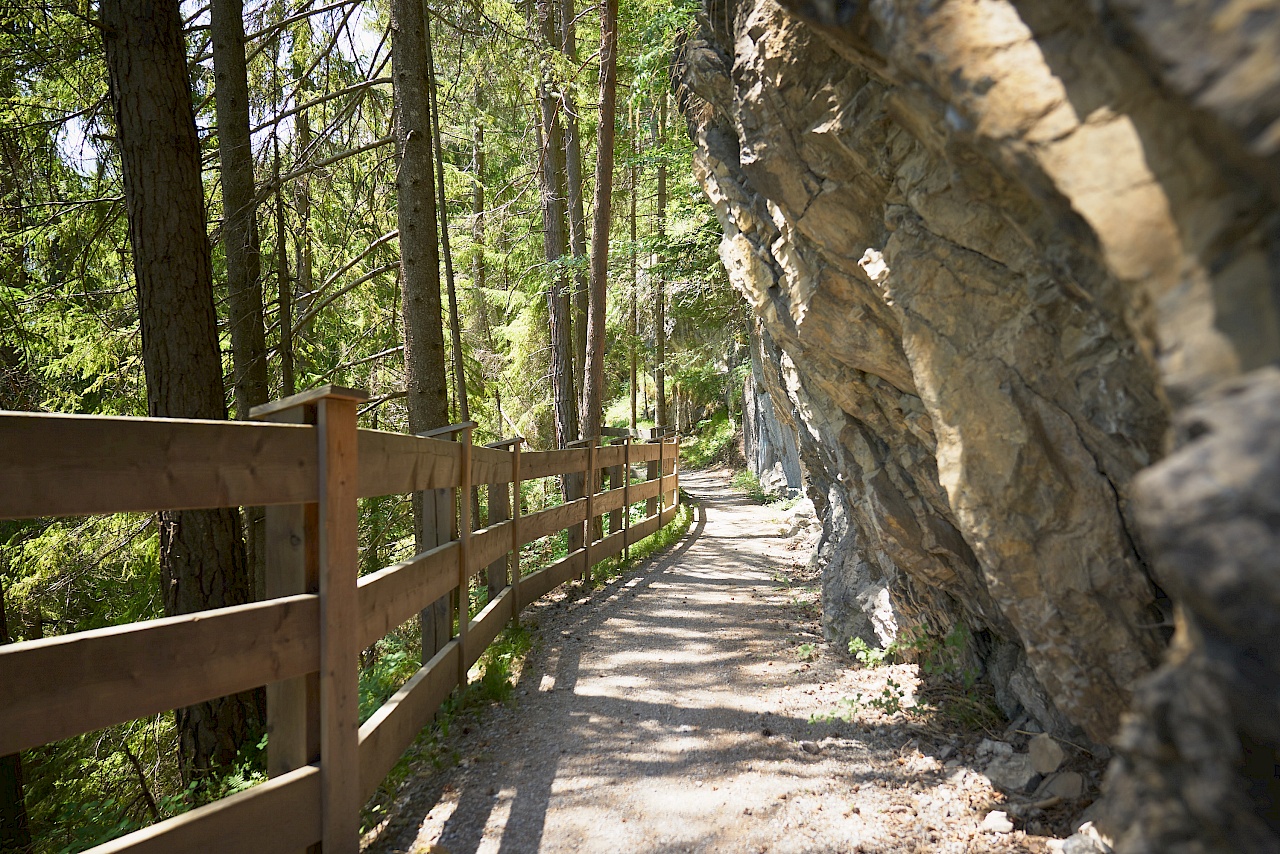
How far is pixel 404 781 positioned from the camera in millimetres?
3996

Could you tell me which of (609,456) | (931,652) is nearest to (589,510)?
(609,456)

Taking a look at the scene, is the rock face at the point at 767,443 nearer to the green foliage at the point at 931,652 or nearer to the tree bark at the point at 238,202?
the green foliage at the point at 931,652

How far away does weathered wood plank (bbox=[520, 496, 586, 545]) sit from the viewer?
23.0 ft

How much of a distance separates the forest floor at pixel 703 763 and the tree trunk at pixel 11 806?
2.65m

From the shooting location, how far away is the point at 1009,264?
3.16m

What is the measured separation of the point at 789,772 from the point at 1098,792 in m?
1.43

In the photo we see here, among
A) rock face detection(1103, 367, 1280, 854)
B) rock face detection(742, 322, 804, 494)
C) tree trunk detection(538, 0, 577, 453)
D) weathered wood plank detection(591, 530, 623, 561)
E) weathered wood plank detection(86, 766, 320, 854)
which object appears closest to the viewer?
rock face detection(1103, 367, 1280, 854)

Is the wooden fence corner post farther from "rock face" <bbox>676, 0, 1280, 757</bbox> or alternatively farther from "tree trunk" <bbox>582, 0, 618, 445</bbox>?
"tree trunk" <bbox>582, 0, 618, 445</bbox>

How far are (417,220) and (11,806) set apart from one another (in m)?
5.05

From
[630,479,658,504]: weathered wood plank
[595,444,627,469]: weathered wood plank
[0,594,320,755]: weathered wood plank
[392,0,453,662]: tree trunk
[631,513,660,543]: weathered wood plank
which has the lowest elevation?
[631,513,660,543]: weathered wood plank

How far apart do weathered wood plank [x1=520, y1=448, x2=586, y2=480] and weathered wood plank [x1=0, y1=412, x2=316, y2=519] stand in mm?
4161

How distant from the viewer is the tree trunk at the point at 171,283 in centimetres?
491

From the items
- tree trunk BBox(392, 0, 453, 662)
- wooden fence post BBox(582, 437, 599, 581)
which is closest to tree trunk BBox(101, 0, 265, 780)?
tree trunk BBox(392, 0, 453, 662)

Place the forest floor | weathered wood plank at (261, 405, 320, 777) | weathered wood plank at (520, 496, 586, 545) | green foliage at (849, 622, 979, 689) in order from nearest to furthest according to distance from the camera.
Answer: weathered wood plank at (261, 405, 320, 777) < the forest floor < green foliage at (849, 622, 979, 689) < weathered wood plank at (520, 496, 586, 545)
